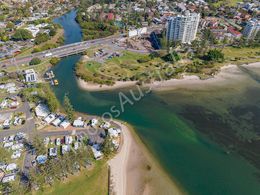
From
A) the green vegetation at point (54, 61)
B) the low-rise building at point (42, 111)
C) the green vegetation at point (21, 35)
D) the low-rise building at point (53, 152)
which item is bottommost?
the low-rise building at point (53, 152)

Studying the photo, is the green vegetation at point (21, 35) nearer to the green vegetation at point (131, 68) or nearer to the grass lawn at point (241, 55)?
the green vegetation at point (131, 68)

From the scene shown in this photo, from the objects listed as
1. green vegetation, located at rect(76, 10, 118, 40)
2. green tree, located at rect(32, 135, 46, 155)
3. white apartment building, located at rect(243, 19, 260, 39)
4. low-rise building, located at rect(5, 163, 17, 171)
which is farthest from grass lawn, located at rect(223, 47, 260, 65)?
low-rise building, located at rect(5, 163, 17, 171)

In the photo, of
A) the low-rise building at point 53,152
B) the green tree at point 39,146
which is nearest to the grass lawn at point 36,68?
the green tree at point 39,146

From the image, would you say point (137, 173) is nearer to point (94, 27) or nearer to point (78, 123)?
point (78, 123)

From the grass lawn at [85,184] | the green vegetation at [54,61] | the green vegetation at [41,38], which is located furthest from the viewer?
the green vegetation at [41,38]

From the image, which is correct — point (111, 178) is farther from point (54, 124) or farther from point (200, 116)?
point (200, 116)
